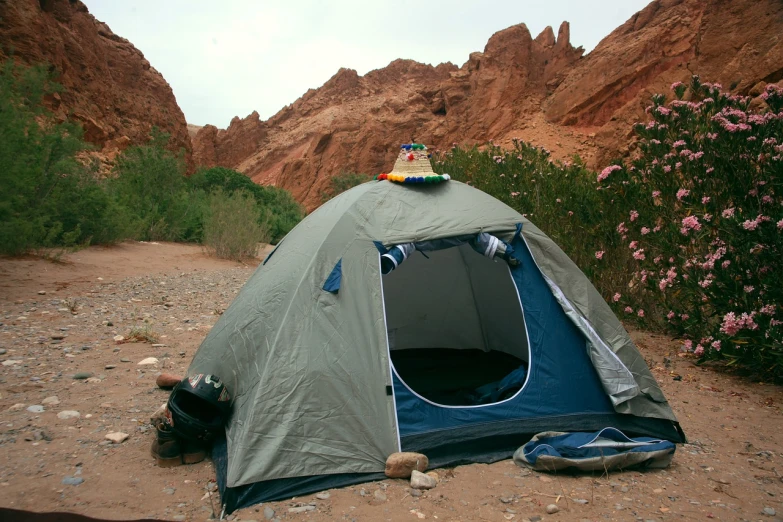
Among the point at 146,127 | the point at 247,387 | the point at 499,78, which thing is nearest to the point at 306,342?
the point at 247,387

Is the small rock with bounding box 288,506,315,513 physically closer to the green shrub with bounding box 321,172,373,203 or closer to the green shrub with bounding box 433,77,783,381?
the green shrub with bounding box 433,77,783,381

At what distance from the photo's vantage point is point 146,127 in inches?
1358

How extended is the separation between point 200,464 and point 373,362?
1301mm

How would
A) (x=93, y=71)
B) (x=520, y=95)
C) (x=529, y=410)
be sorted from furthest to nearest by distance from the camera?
(x=520, y=95) < (x=93, y=71) < (x=529, y=410)

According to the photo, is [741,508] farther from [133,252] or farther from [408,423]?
[133,252]

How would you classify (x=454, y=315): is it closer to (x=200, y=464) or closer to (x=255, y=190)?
(x=200, y=464)

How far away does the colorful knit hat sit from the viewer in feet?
14.8

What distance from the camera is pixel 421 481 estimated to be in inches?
133

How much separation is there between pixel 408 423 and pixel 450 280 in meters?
2.72

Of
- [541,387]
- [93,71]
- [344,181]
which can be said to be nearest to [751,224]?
[541,387]

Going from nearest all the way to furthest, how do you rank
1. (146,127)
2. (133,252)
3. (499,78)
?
(133,252) → (146,127) → (499,78)

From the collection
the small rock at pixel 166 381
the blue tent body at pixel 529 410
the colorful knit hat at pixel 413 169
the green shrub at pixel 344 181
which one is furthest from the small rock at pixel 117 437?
the green shrub at pixel 344 181

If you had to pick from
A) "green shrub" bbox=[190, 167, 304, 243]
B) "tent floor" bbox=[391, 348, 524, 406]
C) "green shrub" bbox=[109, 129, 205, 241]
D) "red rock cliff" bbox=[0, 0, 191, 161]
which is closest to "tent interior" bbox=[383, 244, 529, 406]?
"tent floor" bbox=[391, 348, 524, 406]

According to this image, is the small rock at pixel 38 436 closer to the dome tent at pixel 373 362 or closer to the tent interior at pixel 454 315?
the dome tent at pixel 373 362
